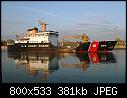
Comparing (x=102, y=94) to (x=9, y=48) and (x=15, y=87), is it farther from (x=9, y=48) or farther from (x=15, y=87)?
(x=9, y=48)

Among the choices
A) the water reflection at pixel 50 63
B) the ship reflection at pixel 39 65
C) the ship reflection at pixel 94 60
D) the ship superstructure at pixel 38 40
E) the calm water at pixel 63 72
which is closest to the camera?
the calm water at pixel 63 72

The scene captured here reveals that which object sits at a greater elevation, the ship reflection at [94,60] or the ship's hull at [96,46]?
the ship's hull at [96,46]

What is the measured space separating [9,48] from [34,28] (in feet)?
9.29

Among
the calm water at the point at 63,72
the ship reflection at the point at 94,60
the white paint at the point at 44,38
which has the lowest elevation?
the ship reflection at the point at 94,60

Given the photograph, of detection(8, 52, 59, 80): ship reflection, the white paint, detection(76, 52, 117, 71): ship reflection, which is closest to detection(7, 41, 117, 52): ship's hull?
the white paint

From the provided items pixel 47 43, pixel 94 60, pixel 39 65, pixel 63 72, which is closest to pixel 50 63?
pixel 39 65

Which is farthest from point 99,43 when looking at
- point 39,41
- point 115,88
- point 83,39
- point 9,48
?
point 115,88

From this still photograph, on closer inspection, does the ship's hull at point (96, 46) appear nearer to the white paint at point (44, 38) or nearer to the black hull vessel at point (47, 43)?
the black hull vessel at point (47, 43)

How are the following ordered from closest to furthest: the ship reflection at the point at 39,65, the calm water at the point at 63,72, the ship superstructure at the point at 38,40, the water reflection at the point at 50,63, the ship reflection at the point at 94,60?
the calm water at the point at 63,72
the ship reflection at the point at 39,65
the water reflection at the point at 50,63
the ship reflection at the point at 94,60
the ship superstructure at the point at 38,40

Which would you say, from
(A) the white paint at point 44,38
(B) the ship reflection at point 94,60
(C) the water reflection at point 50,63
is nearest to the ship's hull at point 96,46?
(A) the white paint at point 44,38

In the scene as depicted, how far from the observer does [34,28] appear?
15.6 m

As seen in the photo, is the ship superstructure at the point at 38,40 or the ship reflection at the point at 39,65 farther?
the ship superstructure at the point at 38,40

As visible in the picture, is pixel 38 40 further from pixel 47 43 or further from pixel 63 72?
pixel 63 72

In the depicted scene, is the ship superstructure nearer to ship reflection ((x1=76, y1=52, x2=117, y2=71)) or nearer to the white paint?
the white paint
